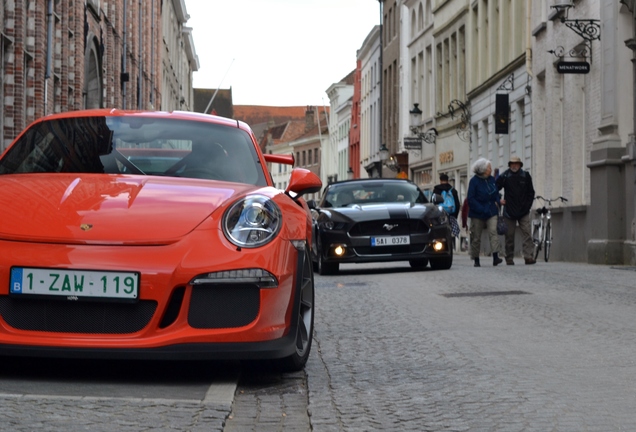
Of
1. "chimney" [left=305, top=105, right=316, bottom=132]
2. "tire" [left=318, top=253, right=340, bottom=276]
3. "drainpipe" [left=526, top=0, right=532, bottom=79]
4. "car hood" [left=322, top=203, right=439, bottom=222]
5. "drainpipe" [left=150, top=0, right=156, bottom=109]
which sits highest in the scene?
"chimney" [left=305, top=105, right=316, bottom=132]

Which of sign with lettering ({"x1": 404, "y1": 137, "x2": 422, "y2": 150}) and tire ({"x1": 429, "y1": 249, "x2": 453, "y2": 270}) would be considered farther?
sign with lettering ({"x1": 404, "y1": 137, "x2": 422, "y2": 150})

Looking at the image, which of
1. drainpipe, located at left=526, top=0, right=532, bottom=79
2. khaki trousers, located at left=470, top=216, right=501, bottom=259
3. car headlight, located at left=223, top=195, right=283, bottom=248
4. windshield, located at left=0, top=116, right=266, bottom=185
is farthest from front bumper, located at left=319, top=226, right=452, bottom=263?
drainpipe, located at left=526, top=0, right=532, bottom=79

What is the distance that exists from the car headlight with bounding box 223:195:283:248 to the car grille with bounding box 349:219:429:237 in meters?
11.1

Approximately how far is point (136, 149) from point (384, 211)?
10.5 metres

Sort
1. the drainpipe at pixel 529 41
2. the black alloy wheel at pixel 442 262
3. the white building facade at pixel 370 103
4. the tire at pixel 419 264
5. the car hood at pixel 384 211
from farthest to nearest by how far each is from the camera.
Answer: the white building facade at pixel 370 103
the drainpipe at pixel 529 41
the tire at pixel 419 264
the black alloy wheel at pixel 442 262
the car hood at pixel 384 211

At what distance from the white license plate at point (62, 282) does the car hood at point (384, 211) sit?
1174 centimetres

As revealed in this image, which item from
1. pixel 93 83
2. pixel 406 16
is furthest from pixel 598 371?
pixel 406 16

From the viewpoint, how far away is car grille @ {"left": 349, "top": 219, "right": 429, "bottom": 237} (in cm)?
1720

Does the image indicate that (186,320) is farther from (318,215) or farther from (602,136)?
(602,136)

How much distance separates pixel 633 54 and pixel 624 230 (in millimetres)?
3139

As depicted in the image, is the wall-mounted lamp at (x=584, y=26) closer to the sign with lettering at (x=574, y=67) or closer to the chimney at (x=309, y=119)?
the sign with lettering at (x=574, y=67)

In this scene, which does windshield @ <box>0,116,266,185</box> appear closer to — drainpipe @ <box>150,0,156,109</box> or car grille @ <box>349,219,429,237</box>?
car grille @ <box>349,219,429,237</box>

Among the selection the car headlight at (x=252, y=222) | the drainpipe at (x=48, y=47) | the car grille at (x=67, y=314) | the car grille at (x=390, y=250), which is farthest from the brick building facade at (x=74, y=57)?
the car grille at (x=67, y=314)

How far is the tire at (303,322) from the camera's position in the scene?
6301 mm
